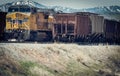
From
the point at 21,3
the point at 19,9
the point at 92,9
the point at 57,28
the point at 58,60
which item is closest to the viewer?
the point at 58,60

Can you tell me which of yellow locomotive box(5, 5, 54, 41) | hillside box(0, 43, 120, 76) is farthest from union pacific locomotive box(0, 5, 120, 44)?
hillside box(0, 43, 120, 76)

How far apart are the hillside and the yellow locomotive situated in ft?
1.11

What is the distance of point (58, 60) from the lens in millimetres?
8570

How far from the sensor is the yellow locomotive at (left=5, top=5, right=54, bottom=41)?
28.5 ft

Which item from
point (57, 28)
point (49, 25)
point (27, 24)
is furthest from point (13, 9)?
point (57, 28)

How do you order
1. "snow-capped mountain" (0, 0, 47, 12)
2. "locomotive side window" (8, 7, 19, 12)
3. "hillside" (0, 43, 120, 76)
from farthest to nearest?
"locomotive side window" (8, 7, 19, 12)
"snow-capped mountain" (0, 0, 47, 12)
"hillside" (0, 43, 120, 76)

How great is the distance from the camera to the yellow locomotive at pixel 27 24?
28.5 feet

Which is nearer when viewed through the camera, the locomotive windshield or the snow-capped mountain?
the snow-capped mountain

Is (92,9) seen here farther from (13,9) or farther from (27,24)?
(13,9)

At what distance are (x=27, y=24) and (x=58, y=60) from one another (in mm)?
1312

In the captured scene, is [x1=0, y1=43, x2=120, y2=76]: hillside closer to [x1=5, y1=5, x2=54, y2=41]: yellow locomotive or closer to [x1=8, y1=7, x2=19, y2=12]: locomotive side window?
[x1=5, y1=5, x2=54, y2=41]: yellow locomotive

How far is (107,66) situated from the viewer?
9266 millimetres

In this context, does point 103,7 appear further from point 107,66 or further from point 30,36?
point 30,36

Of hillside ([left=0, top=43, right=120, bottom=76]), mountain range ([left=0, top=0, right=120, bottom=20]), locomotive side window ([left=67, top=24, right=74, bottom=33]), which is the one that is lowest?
hillside ([left=0, top=43, right=120, bottom=76])
